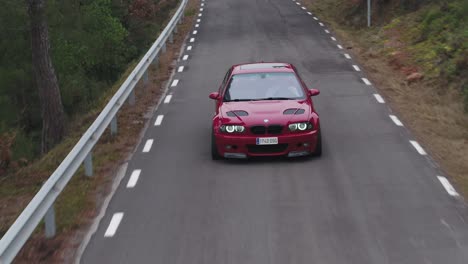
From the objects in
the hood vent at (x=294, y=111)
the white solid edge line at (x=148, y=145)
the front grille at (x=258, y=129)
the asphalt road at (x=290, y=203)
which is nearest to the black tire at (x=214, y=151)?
the asphalt road at (x=290, y=203)

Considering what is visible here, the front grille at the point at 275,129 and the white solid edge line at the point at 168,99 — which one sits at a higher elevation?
the front grille at the point at 275,129

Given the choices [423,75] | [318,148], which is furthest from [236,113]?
[423,75]

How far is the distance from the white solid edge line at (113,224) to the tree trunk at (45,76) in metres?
10.6

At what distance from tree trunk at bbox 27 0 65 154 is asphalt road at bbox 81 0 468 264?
4.90 meters

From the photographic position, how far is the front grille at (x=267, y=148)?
11.4m

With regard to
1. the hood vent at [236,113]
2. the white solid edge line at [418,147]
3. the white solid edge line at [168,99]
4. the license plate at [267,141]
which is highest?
the hood vent at [236,113]

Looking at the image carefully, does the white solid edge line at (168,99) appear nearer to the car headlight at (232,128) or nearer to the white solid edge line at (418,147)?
the car headlight at (232,128)

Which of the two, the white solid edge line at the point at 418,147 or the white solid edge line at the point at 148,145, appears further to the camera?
the white solid edge line at the point at 148,145

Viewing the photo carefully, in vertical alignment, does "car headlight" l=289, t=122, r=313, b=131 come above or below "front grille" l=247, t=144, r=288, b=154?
above

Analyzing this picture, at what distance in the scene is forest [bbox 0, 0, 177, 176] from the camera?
88.5 ft

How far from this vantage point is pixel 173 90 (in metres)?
18.3

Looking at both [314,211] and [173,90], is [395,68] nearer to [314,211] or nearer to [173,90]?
[173,90]

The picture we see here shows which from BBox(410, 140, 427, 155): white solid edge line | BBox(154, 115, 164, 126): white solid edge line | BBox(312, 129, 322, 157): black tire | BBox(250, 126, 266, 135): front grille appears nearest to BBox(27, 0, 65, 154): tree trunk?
BBox(154, 115, 164, 126): white solid edge line

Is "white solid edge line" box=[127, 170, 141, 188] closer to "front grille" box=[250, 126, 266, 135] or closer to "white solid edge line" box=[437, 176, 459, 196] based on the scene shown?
"front grille" box=[250, 126, 266, 135]
